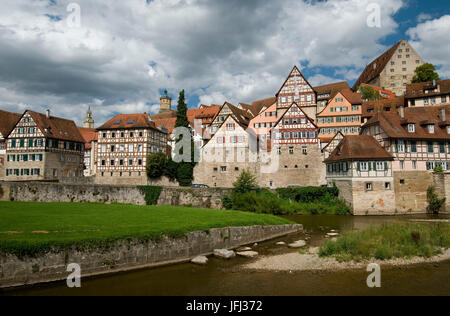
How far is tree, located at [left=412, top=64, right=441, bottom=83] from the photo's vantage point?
60750 millimetres

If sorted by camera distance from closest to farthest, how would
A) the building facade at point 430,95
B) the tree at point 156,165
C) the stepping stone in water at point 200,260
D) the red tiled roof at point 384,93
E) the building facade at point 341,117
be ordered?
the stepping stone in water at point 200,260, the tree at point 156,165, the building facade at point 341,117, the building facade at point 430,95, the red tiled roof at point 384,93

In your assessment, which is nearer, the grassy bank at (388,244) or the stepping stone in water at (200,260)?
the stepping stone in water at (200,260)

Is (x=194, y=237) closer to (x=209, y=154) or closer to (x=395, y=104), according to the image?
(x=209, y=154)

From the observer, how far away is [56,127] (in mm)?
43562

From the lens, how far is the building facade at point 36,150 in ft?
132

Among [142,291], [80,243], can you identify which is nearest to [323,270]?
[142,291]

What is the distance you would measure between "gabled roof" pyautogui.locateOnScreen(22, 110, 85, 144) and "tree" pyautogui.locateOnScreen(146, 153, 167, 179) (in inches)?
528

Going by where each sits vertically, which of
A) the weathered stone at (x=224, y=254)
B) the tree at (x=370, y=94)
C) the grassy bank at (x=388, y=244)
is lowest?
the weathered stone at (x=224, y=254)

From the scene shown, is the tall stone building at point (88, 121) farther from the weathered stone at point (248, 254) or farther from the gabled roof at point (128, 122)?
the weathered stone at point (248, 254)

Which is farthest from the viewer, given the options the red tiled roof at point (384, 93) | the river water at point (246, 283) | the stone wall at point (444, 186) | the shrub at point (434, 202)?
the red tiled roof at point (384, 93)

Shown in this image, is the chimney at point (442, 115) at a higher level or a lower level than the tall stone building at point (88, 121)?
lower

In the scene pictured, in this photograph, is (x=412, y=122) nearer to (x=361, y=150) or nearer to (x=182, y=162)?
(x=361, y=150)

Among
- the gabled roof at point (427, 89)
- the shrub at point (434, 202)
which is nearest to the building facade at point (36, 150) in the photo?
the shrub at point (434, 202)

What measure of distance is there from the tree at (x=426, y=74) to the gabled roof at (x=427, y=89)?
11032mm
